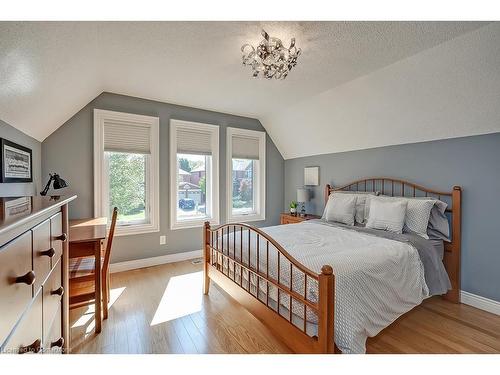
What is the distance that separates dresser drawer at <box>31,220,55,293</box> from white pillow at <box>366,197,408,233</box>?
2.79m

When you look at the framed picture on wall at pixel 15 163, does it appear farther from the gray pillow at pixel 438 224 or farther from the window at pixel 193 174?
the gray pillow at pixel 438 224

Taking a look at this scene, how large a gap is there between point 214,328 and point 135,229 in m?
1.95

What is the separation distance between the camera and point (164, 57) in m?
2.21

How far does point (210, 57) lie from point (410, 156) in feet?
8.36

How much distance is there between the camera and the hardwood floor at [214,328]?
5.85ft

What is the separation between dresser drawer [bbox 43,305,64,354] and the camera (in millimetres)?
963

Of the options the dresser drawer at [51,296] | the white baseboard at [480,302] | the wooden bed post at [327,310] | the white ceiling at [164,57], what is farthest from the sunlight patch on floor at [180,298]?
the white baseboard at [480,302]

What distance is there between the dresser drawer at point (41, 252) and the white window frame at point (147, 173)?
7.80 feet

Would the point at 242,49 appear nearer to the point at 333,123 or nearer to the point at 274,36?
the point at 274,36

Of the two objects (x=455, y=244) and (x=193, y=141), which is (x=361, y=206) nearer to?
(x=455, y=244)

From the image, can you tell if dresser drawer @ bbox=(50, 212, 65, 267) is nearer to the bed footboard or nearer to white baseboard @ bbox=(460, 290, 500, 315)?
the bed footboard

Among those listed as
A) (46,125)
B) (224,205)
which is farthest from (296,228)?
(46,125)

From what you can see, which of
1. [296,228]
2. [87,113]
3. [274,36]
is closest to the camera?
[274,36]
